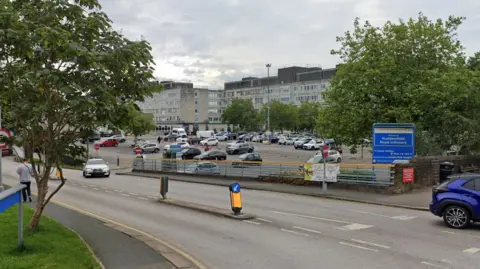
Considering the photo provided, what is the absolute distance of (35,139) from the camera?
9961mm

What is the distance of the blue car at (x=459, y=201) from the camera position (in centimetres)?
1220

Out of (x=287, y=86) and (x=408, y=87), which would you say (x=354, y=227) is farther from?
(x=287, y=86)

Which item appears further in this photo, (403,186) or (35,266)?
(403,186)

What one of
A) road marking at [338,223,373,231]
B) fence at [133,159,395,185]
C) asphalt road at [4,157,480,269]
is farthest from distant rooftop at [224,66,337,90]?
road marking at [338,223,373,231]

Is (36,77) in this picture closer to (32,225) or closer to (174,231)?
(32,225)

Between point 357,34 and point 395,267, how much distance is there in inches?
947

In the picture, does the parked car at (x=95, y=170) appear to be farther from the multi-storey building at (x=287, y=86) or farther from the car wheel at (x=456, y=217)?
the multi-storey building at (x=287, y=86)

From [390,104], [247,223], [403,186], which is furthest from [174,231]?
[390,104]

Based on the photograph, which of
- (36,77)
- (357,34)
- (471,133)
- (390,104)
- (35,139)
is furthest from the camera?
(357,34)

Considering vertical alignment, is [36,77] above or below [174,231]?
above

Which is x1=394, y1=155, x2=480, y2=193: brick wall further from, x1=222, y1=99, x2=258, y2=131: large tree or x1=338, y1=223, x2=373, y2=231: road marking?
x1=222, y1=99, x2=258, y2=131: large tree

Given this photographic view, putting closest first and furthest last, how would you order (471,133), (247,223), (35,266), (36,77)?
(35,266) → (36,77) → (247,223) → (471,133)

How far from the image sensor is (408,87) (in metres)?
26.3

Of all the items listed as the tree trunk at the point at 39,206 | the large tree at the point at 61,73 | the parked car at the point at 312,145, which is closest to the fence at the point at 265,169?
the large tree at the point at 61,73
